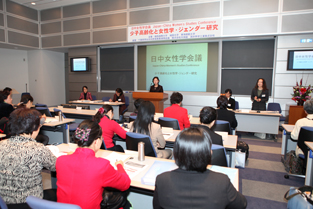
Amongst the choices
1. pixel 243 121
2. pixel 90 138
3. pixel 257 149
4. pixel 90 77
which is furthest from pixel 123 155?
pixel 90 77

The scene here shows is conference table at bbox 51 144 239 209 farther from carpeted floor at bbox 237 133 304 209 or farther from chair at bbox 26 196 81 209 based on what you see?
carpeted floor at bbox 237 133 304 209

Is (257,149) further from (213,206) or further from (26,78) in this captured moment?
(26,78)

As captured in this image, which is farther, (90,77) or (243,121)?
(90,77)

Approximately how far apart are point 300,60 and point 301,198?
19.2 ft

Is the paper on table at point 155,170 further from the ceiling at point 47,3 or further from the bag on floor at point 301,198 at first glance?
the ceiling at point 47,3

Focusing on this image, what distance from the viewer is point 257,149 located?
446cm

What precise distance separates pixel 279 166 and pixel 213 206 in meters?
3.22

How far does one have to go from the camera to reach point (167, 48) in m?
7.59

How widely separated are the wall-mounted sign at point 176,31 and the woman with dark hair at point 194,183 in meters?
6.12

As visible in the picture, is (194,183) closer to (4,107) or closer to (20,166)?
(20,166)

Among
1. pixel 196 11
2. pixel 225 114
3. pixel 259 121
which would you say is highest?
pixel 196 11

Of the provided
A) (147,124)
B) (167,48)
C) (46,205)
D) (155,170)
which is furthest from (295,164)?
(167,48)

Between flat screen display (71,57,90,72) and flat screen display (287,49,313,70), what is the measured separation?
7.19 metres

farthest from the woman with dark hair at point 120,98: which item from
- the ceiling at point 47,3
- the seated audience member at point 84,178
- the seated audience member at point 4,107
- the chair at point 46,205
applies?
the chair at point 46,205
